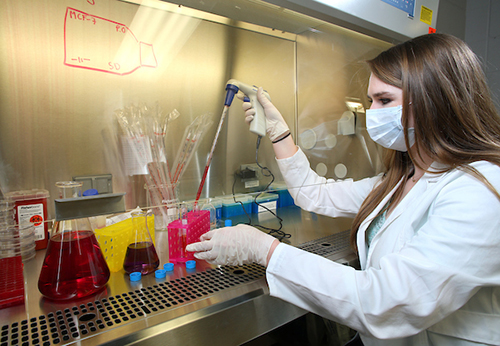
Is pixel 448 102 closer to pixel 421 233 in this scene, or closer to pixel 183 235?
pixel 421 233

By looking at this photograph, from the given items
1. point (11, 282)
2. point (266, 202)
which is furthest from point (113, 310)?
point (266, 202)

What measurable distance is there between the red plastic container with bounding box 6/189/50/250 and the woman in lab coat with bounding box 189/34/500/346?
517 millimetres

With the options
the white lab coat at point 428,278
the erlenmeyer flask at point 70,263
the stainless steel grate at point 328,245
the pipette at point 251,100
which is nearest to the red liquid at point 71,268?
the erlenmeyer flask at point 70,263

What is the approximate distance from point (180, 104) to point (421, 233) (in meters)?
1.08

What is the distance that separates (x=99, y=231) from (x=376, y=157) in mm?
1379

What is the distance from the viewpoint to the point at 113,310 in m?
0.67

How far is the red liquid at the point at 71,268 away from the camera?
2.33ft

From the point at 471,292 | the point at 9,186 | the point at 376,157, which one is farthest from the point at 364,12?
the point at 9,186

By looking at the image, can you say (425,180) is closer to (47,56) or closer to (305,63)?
(305,63)

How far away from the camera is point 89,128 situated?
1172mm

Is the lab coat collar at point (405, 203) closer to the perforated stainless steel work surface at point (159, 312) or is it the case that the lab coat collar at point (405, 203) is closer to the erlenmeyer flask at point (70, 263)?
the perforated stainless steel work surface at point (159, 312)

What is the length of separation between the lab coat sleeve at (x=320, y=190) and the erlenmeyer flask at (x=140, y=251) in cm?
64

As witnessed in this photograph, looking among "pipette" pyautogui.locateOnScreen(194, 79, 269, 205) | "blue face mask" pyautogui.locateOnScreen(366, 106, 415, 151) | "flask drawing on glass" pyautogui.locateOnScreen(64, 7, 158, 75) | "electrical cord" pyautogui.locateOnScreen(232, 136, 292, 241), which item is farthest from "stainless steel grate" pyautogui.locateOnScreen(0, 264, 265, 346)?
"flask drawing on glass" pyautogui.locateOnScreen(64, 7, 158, 75)

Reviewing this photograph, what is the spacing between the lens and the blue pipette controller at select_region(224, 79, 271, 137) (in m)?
1.24
